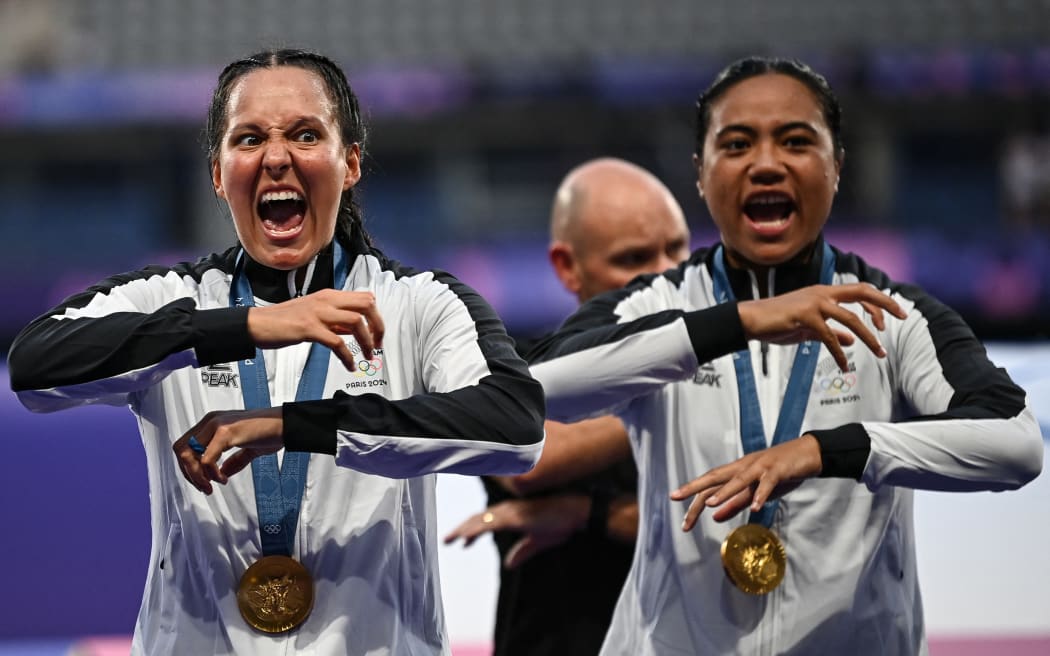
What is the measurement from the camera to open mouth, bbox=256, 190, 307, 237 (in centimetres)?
240

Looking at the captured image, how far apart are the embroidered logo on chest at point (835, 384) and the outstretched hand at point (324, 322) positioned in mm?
944

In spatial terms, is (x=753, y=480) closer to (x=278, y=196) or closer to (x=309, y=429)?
(x=309, y=429)

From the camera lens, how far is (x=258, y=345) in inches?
84.0

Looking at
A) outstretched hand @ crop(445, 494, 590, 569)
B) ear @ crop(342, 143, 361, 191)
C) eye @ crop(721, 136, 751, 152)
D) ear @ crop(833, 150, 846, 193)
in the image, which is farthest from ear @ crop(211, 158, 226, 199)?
ear @ crop(833, 150, 846, 193)

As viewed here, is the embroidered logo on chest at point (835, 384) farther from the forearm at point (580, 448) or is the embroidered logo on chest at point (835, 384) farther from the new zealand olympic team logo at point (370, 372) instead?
the new zealand olympic team logo at point (370, 372)

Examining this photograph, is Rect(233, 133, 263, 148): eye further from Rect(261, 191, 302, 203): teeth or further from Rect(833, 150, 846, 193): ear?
Rect(833, 150, 846, 193): ear

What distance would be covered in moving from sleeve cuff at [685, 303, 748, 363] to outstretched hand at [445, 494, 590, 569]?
3.43ft

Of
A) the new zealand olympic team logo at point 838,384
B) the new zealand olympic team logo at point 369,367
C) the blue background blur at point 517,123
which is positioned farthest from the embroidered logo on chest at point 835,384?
the blue background blur at point 517,123

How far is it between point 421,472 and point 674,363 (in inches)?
21.8

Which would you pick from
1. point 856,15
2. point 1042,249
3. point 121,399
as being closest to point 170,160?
point 856,15

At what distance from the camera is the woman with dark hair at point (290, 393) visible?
6.91 ft

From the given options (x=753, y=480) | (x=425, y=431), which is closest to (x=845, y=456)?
(x=753, y=480)

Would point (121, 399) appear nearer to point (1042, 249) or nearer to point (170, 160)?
point (1042, 249)

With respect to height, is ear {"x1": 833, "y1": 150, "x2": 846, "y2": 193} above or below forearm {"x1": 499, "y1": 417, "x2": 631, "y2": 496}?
above
